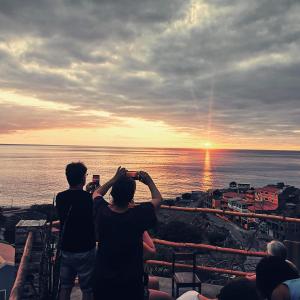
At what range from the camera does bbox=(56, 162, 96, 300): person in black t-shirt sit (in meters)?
3.46

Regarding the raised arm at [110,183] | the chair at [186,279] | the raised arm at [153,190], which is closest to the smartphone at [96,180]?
the raised arm at [110,183]

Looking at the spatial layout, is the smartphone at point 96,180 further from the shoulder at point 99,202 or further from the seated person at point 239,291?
the seated person at point 239,291

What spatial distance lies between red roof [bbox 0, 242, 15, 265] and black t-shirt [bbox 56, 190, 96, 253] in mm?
1341

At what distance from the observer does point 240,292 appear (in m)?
2.25

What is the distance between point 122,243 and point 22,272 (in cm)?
154

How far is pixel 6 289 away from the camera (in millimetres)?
4004

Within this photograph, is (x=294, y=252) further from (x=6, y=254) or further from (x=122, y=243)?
(x=6, y=254)

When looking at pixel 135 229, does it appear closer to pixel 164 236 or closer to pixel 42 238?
pixel 42 238

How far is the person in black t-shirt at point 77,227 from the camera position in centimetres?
346

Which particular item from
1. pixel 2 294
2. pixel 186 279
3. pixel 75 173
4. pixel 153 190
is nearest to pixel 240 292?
pixel 153 190

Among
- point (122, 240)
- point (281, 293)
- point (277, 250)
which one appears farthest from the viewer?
point (277, 250)

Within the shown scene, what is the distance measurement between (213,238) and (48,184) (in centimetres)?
6860

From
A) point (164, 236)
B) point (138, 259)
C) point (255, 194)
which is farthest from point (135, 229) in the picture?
point (255, 194)

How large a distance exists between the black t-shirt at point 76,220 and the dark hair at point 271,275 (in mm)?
1916
